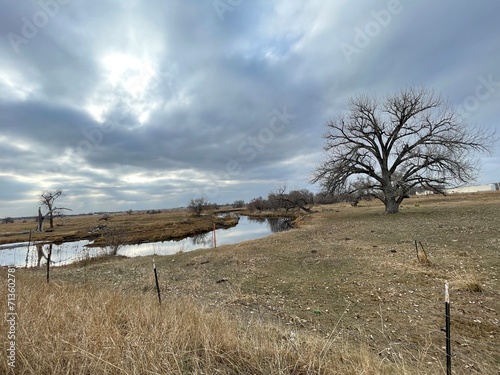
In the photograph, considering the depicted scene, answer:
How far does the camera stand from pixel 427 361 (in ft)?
12.5

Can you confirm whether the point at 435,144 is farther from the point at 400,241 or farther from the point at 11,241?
the point at 11,241

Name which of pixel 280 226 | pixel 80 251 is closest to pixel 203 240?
pixel 80 251

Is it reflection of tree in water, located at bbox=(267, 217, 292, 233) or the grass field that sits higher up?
the grass field

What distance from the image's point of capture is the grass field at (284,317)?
9.73 feet

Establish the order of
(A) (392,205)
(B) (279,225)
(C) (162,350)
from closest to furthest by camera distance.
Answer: (C) (162,350) → (A) (392,205) → (B) (279,225)

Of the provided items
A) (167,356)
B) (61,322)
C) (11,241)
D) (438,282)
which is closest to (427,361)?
(167,356)

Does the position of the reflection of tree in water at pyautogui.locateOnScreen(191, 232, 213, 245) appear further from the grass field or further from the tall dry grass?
the tall dry grass

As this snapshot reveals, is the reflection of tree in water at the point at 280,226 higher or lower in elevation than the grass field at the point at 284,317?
lower

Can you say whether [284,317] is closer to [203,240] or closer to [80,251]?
[203,240]

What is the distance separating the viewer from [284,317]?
19.9 ft

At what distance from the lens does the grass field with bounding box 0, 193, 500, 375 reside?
9.73 ft

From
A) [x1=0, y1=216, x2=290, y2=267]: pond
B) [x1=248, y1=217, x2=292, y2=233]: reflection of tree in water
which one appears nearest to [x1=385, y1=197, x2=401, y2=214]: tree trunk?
[x1=248, y1=217, x2=292, y2=233]: reflection of tree in water

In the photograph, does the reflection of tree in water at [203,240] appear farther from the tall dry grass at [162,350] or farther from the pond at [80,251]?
the tall dry grass at [162,350]

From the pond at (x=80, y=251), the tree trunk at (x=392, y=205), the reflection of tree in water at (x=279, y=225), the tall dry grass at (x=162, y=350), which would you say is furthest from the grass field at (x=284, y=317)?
the reflection of tree in water at (x=279, y=225)
